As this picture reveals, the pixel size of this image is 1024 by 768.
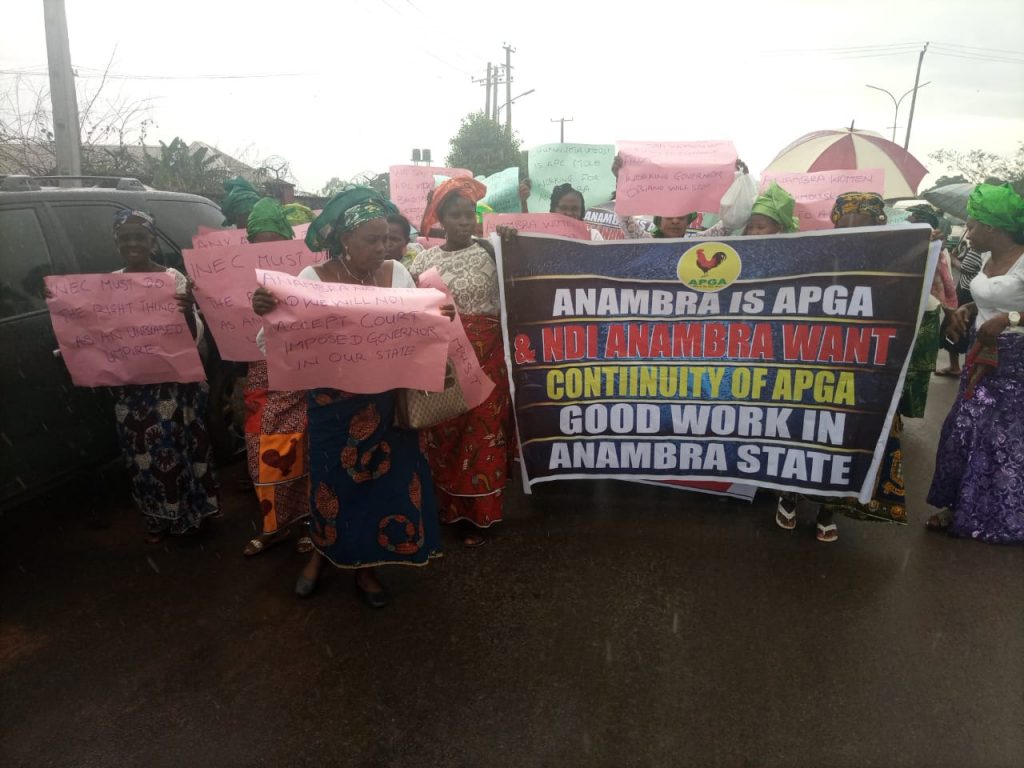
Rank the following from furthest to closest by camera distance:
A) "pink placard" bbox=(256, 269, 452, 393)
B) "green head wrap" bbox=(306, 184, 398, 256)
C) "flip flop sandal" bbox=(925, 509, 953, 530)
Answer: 1. "flip flop sandal" bbox=(925, 509, 953, 530)
2. "green head wrap" bbox=(306, 184, 398, 256)
3. "pink placard" bbox=(256, 269, 452, 393)

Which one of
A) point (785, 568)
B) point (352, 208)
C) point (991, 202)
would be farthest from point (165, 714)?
point (991, 202)

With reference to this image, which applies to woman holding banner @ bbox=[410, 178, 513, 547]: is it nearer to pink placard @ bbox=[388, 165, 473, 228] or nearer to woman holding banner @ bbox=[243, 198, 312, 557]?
woman holding banner @ bbox=[243, 198, 312, 557]

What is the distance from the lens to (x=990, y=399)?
3.70 m

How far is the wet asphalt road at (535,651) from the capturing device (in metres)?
2.29

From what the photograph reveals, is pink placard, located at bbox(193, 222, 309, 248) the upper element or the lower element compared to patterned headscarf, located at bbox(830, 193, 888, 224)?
lower

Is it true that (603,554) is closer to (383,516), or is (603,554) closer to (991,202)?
(383,516)


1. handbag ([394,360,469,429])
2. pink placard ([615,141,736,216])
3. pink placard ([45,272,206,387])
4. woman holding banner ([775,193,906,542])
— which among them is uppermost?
pink placard ([615,141,736,216])

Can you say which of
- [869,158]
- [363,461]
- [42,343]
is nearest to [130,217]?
[42,343]

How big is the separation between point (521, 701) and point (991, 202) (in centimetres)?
331

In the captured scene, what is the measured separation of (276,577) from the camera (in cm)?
335

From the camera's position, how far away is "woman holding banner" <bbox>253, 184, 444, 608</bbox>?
279 cm

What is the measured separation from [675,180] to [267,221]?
2.66 metres

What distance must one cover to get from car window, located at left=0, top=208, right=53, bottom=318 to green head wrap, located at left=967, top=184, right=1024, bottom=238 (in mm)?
4872

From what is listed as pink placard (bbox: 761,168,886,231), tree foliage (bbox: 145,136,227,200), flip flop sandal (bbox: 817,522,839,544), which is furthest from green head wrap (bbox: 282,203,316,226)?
tree foliage (bbox: 145,136,227,200)
